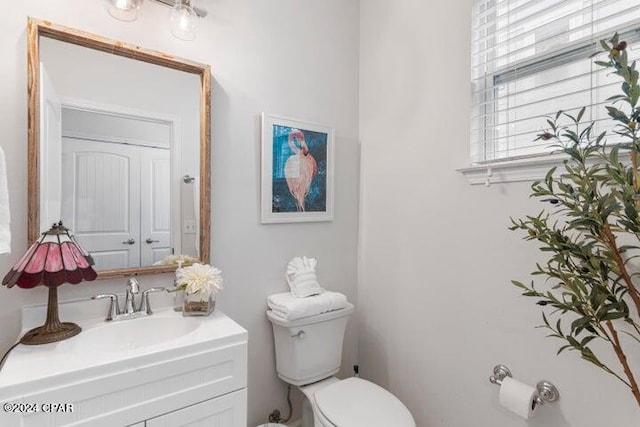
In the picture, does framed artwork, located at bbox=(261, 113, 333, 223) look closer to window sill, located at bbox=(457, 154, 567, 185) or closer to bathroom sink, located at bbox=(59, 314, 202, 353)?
bathroom sink, located at bbox=(59, 314, 202, 353)

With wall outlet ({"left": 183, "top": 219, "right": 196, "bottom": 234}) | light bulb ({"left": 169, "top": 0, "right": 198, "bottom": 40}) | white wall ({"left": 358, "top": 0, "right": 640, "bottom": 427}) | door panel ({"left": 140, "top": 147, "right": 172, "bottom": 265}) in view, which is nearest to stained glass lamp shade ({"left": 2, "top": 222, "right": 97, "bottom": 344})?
door panel ({"left": 140, "top": 147, "right": 172, "bottom": 265})

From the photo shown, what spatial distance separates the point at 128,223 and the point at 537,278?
1.60m

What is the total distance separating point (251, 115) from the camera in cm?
166

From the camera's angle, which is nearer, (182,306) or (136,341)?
(136,341)

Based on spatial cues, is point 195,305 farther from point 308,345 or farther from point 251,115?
point 251,115

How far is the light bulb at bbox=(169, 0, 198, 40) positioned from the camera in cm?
137

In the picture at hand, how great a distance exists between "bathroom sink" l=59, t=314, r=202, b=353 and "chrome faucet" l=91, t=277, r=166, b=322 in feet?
0.09

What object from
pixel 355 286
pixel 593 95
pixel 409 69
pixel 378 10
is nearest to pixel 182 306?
pixel 355 286

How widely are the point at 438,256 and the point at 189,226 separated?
1.16m

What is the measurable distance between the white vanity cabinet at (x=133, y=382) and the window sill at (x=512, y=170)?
113cm

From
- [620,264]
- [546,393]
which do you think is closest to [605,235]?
[620,264]

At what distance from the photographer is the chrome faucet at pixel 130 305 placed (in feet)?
4.21

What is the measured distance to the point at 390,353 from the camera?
1869 millimetres

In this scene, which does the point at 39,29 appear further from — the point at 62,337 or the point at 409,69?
the point at 409,69
